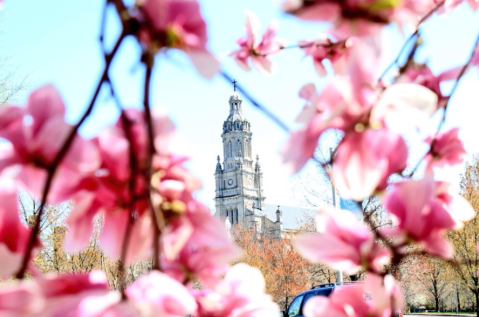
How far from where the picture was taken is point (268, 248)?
78.4 ft

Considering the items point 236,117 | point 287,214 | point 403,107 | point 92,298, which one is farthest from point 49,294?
point 236,117

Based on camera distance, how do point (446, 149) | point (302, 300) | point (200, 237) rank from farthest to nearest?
point (302, 300), point (446, 149), point (200, 237)

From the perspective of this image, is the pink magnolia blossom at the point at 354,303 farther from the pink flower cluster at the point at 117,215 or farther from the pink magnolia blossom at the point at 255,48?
the pink magnolia blossom at the point at 255,48

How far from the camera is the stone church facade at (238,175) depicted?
1665 inches

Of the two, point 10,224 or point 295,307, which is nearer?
point 10,224

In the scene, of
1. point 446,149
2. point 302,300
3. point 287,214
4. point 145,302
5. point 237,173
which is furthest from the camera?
point 237,173

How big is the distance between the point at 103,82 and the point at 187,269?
0.18m

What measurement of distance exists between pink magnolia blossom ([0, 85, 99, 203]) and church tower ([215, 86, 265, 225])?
41699 mm

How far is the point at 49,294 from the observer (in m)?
0.27

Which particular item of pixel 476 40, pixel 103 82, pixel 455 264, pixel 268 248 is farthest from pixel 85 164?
pixel 268 248

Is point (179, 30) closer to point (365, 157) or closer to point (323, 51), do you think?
point (365, 157)

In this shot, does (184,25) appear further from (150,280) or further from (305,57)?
(305,57)

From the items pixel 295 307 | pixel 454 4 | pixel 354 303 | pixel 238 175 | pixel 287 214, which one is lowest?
pixel 295 307

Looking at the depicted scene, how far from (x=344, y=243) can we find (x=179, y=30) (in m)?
0.19
